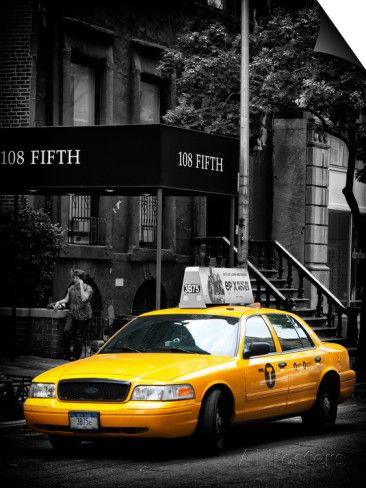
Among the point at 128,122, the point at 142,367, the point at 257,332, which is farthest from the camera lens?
the point at 128,122

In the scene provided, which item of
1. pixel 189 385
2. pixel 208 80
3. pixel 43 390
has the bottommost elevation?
pixel 43 390

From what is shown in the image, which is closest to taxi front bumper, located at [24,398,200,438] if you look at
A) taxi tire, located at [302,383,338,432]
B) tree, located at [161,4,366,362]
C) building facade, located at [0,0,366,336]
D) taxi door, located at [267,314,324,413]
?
taxi door, located at [267,314,324,413]

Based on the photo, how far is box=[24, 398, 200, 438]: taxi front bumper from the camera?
10430 mm

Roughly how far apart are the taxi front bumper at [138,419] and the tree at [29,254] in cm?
1037

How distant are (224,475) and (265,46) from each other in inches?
604

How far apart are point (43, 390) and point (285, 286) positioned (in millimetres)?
17014

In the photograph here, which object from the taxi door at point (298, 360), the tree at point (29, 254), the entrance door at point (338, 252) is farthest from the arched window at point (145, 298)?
the taxi door at point (298, 360)

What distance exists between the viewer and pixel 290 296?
27188mm

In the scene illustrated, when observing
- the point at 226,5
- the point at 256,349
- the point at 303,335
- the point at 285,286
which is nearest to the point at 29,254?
the point at 285,286

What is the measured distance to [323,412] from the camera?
1309 centimetres

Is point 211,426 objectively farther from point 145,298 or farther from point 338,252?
point 338,252

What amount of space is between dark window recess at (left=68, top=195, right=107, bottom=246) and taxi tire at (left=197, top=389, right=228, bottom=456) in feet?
41.8

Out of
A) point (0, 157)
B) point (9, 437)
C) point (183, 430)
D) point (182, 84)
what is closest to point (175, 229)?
point (182, 84)

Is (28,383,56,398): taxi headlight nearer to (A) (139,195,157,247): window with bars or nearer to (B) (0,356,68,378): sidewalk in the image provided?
(B) (0,356,68,378): sidewalk
